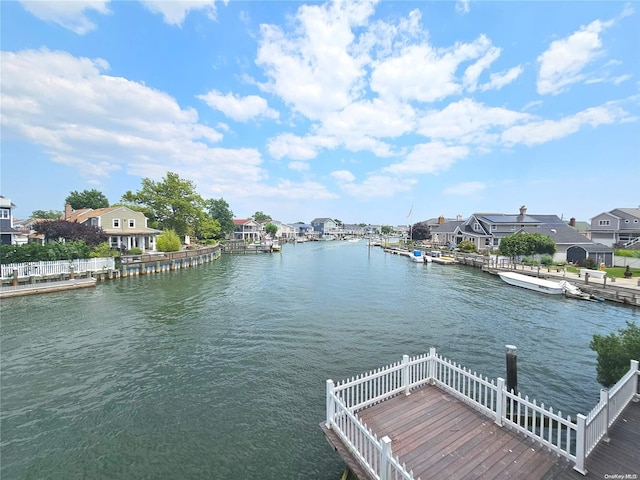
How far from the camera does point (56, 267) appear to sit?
25766 mm

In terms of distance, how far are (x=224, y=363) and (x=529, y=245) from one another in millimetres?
38509

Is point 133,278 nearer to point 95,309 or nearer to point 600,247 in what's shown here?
point 95,309

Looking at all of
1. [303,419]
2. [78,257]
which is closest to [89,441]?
[303,419]

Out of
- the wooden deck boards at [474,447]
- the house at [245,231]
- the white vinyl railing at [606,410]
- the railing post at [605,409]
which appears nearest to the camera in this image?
the wooden deck boards at [474,447]

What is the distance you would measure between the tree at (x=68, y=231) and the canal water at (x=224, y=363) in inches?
389

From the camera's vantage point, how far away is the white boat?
2449cm

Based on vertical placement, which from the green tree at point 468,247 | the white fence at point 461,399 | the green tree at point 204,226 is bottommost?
the white fence at point 461,399

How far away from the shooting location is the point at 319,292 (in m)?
26.3

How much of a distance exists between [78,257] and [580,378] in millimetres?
37814

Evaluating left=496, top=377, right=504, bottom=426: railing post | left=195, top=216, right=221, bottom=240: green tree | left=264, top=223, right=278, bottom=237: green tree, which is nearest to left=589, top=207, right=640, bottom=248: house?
left=496, top=377, right=504, bottom=426: railing post

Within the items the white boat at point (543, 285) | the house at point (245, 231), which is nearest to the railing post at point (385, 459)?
the white boat at point (543, 285)

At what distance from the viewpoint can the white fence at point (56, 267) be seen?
77.0ft

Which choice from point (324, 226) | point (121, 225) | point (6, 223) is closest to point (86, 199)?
point (121, 225)

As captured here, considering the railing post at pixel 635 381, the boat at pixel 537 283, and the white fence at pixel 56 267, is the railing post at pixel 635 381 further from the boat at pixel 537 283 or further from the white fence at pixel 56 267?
the white fence at pixel 56 267
